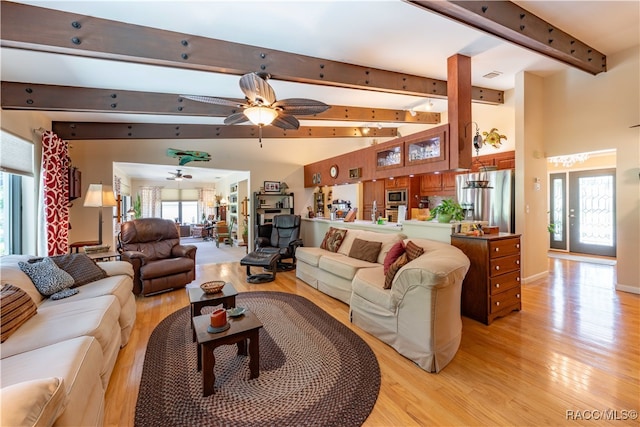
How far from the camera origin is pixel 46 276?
237cm

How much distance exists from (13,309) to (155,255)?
262 cm

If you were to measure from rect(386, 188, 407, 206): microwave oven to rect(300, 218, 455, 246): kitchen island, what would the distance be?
2.03 meters

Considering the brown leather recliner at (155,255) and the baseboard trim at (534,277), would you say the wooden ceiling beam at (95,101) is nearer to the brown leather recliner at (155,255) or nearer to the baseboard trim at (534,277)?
the brown leather recliner at (155,255)

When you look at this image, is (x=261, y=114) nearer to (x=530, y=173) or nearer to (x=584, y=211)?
(x=530, y=173)

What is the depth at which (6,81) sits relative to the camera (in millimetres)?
2963

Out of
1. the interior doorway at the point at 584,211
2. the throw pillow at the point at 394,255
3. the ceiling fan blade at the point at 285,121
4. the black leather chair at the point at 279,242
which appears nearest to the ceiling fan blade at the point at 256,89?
the ceiling fan blade at the point at 285,121

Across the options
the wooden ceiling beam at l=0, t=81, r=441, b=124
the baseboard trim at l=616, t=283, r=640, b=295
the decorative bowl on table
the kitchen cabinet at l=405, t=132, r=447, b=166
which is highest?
the wooden ceiling beam at l=0, t=81, r=441, b=124

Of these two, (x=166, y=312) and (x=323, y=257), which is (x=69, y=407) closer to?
(x=166, y=312)

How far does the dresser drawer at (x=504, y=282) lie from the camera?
2.85 metres

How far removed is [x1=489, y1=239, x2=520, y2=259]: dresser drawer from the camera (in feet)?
9.25

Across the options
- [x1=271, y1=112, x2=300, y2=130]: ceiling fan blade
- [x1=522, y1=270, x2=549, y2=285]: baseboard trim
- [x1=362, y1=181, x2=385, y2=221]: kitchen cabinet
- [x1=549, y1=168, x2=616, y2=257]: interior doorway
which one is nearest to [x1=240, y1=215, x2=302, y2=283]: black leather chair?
[x1=271, y1=112, x2=300, y2=130]: ceiling fan blade

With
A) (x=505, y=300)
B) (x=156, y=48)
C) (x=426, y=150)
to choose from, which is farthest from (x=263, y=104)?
(x=505, y=300)

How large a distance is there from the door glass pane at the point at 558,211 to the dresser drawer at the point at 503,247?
5.13 metres

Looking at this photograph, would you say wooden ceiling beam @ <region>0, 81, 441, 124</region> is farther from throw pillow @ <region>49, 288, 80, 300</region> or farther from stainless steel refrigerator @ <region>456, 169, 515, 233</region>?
stainless steel refrigerator @ <region>456, 169, 515, 233</region>
